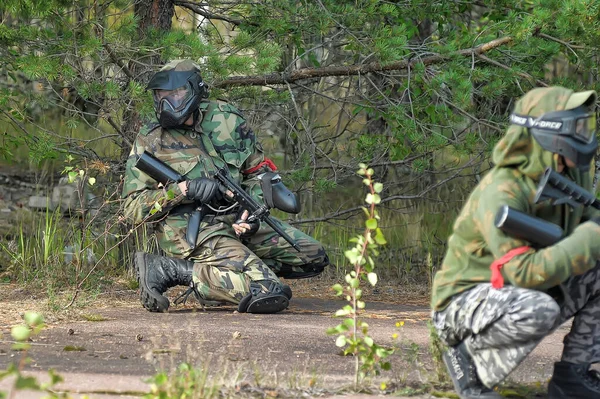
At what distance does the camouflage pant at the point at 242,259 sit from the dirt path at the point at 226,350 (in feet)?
0.57

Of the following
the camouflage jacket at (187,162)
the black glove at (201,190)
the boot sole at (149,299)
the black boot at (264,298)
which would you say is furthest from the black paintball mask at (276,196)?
the boot sole at (149,299)

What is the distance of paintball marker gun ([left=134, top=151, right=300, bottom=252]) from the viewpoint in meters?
6.38

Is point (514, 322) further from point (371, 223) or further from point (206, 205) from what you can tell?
point (206, 205)

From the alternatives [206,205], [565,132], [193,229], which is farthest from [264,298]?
[565,132]

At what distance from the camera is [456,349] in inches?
150

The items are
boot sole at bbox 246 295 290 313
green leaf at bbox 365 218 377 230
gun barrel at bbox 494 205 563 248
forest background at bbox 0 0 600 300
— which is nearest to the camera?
gun barrel at bbox 494 205 563 248

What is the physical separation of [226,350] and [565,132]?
2.03m

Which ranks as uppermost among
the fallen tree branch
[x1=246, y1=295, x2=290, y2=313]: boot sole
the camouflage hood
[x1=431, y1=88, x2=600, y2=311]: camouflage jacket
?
the fallen tree branch

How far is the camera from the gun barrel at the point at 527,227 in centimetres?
344

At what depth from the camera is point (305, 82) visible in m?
8.93

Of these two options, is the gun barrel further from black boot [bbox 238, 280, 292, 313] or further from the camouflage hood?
black boot [bbox 238, 280, 292, 313]

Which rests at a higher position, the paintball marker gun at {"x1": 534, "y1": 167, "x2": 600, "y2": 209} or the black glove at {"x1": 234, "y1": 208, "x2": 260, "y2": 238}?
the paintball marker gun at {"x1": 534, "y1": 167, "x2": 600, "y2": 209}

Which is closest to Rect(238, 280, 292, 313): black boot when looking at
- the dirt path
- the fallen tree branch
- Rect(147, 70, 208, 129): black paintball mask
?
the dirt path

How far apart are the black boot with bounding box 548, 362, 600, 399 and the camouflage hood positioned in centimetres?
79
